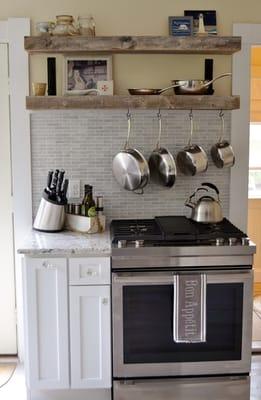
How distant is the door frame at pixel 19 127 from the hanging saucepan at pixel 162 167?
0.77 metres

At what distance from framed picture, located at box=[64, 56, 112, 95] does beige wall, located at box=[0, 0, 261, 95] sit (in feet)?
0.18

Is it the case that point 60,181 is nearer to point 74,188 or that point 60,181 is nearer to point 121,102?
point 74,188

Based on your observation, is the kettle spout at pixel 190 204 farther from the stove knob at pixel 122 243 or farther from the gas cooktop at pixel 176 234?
the stove knob at pixel 122 243

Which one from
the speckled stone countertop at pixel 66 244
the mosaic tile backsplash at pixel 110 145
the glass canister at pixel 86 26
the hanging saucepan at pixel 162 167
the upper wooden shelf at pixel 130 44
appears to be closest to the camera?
the speckled stone countertop at pixel 66 244

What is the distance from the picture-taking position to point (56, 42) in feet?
9.68

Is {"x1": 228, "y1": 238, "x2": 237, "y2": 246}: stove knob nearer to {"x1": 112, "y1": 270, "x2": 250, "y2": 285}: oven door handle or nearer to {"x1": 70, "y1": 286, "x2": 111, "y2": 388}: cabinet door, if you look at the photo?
{"x1": 112, "y1": 270, "x2": 250, "y2": 285}: oven door handle

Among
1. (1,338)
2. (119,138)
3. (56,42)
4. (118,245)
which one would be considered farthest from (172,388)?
(56,42)

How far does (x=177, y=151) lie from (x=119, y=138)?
38 cm

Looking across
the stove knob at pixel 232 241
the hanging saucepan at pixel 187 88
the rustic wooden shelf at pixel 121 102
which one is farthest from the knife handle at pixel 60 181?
the stove knob at pixel 232 241

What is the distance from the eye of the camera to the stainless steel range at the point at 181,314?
276 centimetres

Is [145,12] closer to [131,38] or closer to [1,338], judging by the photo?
[131,38]

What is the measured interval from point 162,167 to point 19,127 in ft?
3.00

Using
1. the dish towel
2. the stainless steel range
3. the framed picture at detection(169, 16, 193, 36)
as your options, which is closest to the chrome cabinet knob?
the stainless steel range

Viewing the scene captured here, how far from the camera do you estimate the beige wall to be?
10.5 feet
